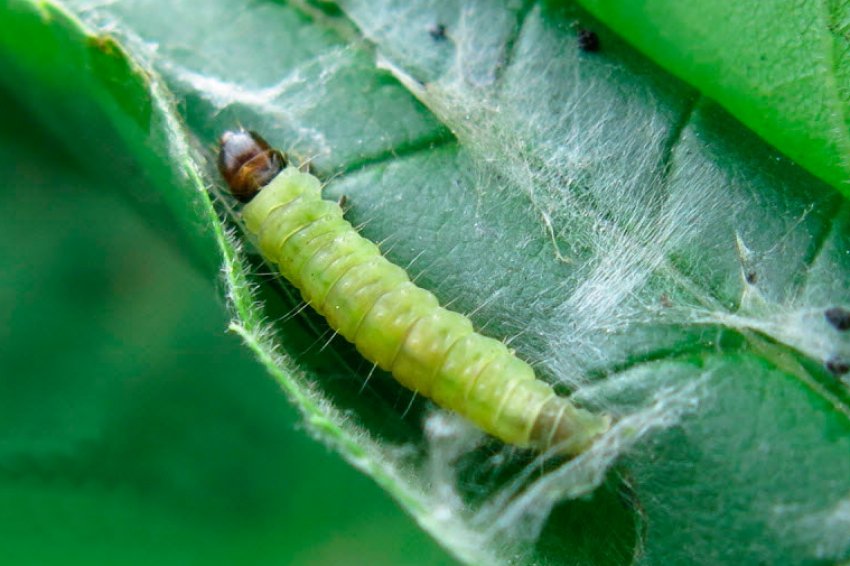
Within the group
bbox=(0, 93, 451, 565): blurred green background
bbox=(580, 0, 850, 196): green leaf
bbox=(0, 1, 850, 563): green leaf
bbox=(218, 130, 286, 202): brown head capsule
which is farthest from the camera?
bbox=(0, 93, 451, 565): blurred green background

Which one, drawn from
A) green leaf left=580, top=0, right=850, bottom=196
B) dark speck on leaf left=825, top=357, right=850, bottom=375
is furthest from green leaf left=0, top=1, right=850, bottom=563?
green leaf left=580, top=0, right=850, bottom=196

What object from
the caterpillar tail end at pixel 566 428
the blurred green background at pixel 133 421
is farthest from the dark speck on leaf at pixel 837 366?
the blurred green background at pixel 133 421

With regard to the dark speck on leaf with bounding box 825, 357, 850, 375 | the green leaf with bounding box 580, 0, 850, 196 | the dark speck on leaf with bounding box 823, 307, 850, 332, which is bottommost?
the dark speck on leaf with bounding box 825, 357, 850, 375

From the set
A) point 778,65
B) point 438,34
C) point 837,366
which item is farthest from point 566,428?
point 438,34

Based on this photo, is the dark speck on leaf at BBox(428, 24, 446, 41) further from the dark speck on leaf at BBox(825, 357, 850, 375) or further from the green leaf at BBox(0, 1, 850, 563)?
the dark speck on leaf at BBox(825, 357, 850, 375)

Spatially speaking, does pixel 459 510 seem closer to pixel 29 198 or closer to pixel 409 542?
pixel 409 542
